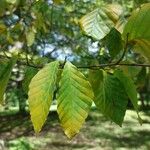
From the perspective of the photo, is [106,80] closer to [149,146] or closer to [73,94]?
[73,94]

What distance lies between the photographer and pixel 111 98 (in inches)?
37.1

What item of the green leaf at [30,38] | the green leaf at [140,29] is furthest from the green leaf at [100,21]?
the green leaf at [30,38]

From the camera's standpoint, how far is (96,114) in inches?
617

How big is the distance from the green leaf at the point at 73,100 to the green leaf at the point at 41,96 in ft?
0.09

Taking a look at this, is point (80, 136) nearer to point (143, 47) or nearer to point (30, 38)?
point (30, 38)

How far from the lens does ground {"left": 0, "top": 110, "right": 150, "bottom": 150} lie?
1003cm

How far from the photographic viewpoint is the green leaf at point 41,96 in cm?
77

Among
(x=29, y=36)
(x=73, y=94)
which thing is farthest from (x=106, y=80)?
(x=29, y=36)

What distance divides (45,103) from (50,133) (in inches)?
445

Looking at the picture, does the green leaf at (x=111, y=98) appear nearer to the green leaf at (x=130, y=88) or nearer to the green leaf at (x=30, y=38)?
the green leaf at (x=130, y=88)

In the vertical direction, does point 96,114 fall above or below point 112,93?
below

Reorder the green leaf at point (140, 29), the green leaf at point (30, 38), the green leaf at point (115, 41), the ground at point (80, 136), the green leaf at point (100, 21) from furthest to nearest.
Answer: the ground at point (80, 136), the green leaf at point (30, 38), the green leaf at point (115, 41), the green leaf at point (100, 21), the green leaf at point (140, 29)

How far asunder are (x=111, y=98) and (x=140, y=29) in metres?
0.22

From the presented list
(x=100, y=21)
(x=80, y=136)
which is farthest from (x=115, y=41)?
(x=80, y=136)
